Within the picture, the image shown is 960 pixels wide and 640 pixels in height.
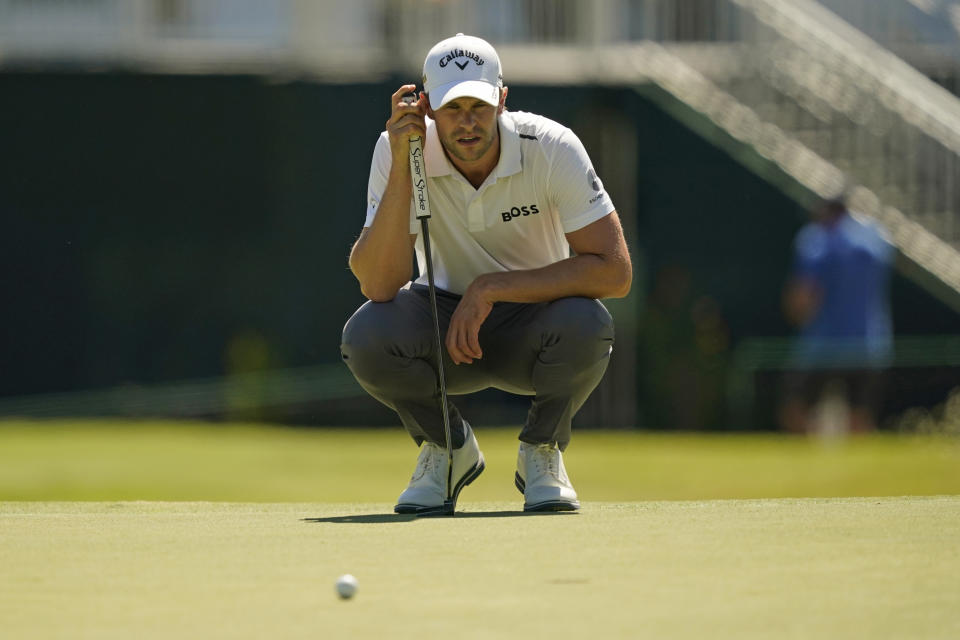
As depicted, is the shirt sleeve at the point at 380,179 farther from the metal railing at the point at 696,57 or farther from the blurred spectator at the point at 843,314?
the metal railing at the point at 696,57

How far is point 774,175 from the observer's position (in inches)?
591

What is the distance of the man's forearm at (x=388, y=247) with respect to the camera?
5.54 metres

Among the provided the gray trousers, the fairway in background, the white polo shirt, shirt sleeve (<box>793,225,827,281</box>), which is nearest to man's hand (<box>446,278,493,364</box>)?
the gray trousers

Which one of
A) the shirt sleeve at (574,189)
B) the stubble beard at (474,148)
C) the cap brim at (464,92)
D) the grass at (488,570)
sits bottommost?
the grass at (488,570)

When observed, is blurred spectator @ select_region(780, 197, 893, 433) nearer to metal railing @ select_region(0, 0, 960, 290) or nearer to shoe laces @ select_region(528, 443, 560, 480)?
metal railing @ select_region(0, 0, 960, 290)

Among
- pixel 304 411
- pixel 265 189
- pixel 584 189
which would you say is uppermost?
pixel 584 189

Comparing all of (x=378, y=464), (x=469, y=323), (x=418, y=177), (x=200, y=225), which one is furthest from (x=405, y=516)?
(x=200, y=225)

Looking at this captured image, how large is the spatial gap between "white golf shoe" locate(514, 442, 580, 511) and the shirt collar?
87 centimetres

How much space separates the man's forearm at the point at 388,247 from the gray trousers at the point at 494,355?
0.21 ft

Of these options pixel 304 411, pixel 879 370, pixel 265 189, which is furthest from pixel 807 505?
pixel 265 189

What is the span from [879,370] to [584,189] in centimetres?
800

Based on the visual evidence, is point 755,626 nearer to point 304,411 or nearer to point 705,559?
point 705,559

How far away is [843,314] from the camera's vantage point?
504 inches

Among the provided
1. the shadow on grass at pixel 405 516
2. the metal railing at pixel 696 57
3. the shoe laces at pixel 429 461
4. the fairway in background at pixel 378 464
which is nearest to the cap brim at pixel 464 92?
the shoe laces at pixel 429 461
